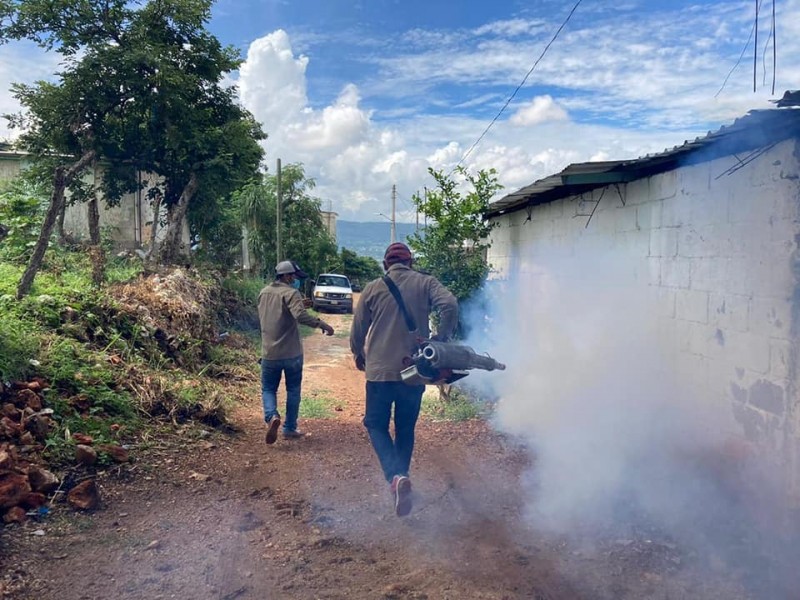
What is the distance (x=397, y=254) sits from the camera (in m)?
4.41

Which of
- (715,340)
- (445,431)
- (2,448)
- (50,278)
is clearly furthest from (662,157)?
(50,278)

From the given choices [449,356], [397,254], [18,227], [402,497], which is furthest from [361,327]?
[18,227]

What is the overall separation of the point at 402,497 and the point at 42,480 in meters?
2.51

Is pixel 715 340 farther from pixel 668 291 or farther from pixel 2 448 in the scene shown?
pixel 2 448

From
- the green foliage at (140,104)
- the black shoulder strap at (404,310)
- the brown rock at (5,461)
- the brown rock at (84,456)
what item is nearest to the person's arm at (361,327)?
the black shoulder strap at (404,310)

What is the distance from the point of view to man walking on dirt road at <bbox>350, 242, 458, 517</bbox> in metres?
4.18

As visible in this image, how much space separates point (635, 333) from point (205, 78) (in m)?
12.4

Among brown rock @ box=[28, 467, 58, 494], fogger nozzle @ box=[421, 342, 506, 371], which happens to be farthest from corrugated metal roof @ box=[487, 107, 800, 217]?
brown rock @ box=[28, 467, 58, 494]

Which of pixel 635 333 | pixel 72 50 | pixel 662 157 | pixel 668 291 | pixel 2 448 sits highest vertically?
pixel 72 50

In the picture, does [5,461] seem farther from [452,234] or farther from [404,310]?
[452,234]

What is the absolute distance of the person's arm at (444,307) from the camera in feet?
13.8

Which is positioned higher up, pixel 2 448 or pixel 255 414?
pixel 2 448

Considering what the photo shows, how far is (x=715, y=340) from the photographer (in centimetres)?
450

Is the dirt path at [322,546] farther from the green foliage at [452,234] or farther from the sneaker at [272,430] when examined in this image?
the green foliage at [452,234]
